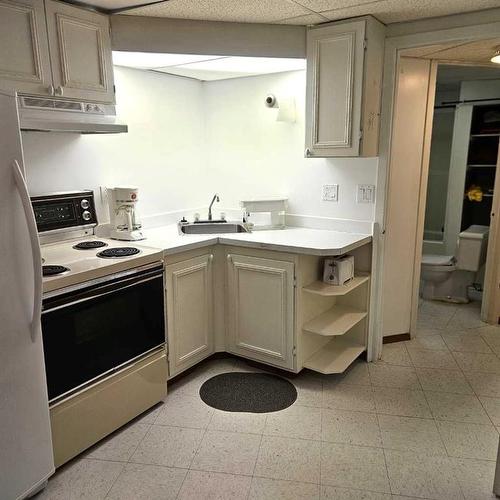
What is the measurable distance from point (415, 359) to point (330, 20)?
2299 millimetres

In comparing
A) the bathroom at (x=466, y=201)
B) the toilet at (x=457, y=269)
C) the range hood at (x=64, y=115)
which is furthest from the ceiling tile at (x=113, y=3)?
the toilet at (x=457, y=269)

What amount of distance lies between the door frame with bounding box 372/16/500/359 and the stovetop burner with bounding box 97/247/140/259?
1.60m

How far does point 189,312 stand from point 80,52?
158 centimetres

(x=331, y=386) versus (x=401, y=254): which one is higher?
(x=401, y=254)

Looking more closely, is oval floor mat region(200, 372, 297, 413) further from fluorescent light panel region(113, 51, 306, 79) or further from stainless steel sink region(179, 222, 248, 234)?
fluorescent light panel region(113, 51, 306, 79)

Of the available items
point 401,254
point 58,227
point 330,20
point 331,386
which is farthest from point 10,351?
point 401,254

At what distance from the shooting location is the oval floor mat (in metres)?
2.64

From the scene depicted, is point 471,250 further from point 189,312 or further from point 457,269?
point 189,312

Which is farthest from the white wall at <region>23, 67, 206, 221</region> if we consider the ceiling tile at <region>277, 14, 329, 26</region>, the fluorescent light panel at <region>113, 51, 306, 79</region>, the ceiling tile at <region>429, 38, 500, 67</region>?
the ceiling tile at <region>429, 38, 500, 67</region>

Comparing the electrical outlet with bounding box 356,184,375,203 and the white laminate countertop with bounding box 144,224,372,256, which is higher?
the electrical outlet with bounding box 356,184,375,203

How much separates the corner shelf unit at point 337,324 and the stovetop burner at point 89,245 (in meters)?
1.24

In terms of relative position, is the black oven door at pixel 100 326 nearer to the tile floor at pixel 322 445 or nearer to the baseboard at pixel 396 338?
the tile floor at pixel 322 445

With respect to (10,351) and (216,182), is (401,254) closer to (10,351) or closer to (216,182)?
(216,182)

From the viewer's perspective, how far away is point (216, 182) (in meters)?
3.73
